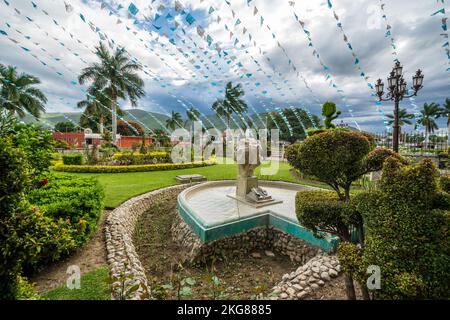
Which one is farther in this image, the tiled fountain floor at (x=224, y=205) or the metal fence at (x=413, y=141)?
the metal fence at (x=413, y=141)

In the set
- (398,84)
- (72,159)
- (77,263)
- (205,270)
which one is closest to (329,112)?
(398,84)

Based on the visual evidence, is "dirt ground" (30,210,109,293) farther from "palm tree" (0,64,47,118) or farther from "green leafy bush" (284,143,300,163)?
"palm tree" (0,64,47,118)

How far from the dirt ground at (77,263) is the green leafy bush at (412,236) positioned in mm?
4354

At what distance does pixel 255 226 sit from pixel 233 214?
87 cm

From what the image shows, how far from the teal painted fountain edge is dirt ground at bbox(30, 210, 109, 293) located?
212cm

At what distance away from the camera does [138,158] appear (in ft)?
53.5

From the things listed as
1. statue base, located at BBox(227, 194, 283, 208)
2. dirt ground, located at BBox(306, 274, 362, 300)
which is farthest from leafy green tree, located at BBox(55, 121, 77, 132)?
dirt ground, located at BBox(306, 274, 362, 300)

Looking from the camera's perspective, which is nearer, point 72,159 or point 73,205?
point 73,205

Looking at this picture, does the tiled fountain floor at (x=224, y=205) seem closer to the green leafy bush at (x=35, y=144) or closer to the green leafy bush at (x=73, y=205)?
the green leafy bush at (x=73, y=205)

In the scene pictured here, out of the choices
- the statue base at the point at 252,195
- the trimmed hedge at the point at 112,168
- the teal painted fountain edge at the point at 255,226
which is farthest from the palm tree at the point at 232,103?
the teal painted fountain edge at the point at 255,226

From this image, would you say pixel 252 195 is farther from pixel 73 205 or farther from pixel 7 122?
pixel 7 122

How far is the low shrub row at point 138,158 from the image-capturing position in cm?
1591

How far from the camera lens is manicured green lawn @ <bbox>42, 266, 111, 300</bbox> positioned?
2910 mm
